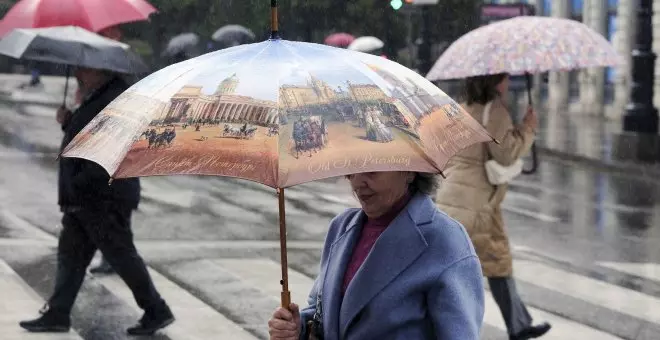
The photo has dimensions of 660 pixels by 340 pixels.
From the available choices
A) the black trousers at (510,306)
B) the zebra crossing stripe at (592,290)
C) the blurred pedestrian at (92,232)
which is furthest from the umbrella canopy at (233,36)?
the black trousers at (510,306)

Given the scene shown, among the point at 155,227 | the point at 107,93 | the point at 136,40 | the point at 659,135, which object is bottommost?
the point at 136,40

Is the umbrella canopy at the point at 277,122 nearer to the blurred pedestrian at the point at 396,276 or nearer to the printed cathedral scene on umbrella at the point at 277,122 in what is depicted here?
the printed cathedral scene on umbrella at the point at 277,122

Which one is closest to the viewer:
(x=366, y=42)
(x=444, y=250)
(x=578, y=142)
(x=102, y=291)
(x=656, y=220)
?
(x=444, y=250)

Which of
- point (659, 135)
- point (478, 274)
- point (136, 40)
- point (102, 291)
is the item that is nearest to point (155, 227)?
point (102, 291)

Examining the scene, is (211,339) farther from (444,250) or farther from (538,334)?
(444,250)

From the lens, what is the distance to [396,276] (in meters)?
3.43

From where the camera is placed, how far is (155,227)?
476 inches

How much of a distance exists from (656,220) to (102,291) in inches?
265

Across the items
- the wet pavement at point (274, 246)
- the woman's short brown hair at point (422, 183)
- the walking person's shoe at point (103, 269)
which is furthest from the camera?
the walking person's shoe at point (103, 269)

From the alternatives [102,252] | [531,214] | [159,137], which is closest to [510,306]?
[102,252]

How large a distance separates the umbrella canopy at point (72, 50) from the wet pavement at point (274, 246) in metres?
1.64

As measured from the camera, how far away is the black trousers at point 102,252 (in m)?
7.73

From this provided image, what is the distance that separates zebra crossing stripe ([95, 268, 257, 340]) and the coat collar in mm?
4232

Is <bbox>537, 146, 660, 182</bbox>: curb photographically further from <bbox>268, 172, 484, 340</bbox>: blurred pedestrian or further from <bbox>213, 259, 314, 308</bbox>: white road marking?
<bbox>268, 172, 484, 340</bbox>: blurred pedestrian
